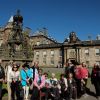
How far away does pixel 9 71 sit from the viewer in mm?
11070

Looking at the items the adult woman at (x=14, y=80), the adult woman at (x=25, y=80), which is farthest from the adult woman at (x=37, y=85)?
the adult woman at (x=14, y=80)

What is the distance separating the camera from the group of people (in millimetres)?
11157

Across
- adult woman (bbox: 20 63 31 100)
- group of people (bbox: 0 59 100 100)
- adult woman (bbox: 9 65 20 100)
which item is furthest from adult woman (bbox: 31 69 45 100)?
adult woman (bbox: 9 65 20 100)

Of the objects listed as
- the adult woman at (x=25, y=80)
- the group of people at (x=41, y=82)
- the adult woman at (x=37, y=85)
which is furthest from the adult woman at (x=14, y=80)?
the adult woman at (x=37, y=85)

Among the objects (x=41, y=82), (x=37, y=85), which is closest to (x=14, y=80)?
(x=37, y=85)

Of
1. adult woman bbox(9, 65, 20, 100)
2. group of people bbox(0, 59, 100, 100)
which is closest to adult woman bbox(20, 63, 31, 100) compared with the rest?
group of people bbox(0, 59, 100, 100)

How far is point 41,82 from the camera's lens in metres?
11.4

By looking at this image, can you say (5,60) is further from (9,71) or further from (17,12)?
(9,71)

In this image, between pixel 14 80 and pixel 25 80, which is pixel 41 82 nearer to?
pixel 25 80

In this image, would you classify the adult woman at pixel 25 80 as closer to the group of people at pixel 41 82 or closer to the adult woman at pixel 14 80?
the group of people at pixel 41 82

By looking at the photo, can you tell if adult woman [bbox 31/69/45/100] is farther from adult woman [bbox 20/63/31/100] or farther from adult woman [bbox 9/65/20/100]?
adult woman [bbox 9/65/20/100]

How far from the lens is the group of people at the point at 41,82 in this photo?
11157 mm

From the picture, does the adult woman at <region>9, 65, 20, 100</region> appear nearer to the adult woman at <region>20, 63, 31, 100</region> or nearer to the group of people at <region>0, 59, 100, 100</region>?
the group of people at <region>0, 59, 100, 100</region>

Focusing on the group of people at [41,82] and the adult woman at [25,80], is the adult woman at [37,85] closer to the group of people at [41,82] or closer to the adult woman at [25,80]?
the group of people at [41,82]
